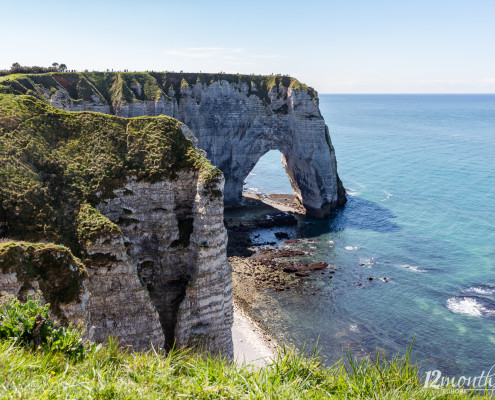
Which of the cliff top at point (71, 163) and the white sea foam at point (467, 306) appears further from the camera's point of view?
the white sea foam at point (467, 306)

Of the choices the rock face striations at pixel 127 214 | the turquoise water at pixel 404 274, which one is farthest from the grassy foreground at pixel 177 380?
the turquoise water at pixel 404 274

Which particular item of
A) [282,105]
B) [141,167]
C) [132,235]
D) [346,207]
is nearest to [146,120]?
[141,167]

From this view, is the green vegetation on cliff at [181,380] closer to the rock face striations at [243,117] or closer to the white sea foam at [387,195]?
the rock face striations at [243,117]

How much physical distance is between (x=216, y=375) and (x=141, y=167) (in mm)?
24178

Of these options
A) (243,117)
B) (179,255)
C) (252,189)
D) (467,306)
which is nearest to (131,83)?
(243,117)

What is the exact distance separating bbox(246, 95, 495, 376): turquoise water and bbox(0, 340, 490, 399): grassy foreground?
112 ft

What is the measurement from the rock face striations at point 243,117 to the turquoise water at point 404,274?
11.0 m

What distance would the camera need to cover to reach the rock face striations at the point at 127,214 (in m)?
28.0

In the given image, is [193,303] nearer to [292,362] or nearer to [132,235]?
[132,235]

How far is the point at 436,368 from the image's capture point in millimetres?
41844

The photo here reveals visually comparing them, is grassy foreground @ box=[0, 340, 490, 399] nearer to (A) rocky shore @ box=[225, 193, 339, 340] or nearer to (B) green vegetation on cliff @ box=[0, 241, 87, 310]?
(B) green vegetation on cliff @ box=[0, 241, 87, 310]

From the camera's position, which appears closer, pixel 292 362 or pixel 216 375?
pixel 216 375

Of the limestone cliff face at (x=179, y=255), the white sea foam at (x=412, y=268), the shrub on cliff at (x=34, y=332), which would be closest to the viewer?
the shrub on cliff at (x=34, y=332)

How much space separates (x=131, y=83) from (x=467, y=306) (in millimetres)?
73389
